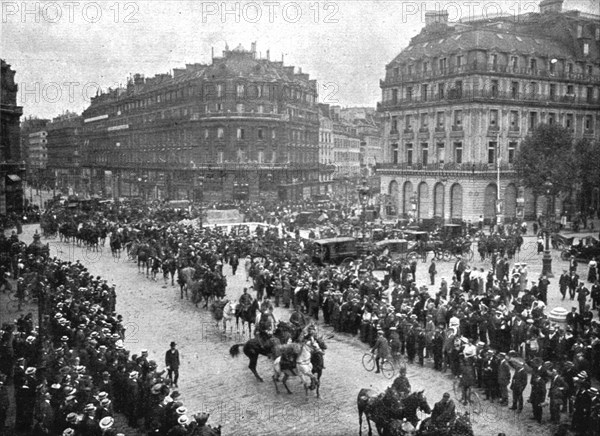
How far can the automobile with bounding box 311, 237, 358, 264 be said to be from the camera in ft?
111

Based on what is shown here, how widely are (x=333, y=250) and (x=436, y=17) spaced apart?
129 feet

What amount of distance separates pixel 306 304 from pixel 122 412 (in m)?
10.6

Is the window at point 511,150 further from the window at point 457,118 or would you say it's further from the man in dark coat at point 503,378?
the man in dark coat at point 503,378

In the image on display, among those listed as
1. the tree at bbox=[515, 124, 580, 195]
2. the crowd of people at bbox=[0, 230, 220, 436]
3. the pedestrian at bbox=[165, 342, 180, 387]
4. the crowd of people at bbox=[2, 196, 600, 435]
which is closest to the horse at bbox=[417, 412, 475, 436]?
the crowd of people at bbox=[2, 196, 600, 435]

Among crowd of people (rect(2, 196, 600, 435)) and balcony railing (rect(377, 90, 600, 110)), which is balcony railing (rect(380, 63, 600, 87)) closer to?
balcony railing (rect(377, 90, 600, 110))

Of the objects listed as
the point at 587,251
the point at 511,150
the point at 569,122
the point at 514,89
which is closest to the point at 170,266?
the point at 587,251

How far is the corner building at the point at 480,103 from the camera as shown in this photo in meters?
55.2

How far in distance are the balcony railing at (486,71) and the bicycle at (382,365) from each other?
4180 cm

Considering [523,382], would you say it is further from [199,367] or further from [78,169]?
[78,169]

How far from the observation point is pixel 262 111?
242 ft

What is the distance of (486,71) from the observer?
178ft

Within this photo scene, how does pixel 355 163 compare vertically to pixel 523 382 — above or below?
above

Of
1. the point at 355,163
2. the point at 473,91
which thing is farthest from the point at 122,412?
the point at 355,163

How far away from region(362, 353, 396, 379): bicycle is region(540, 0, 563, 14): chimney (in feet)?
181
